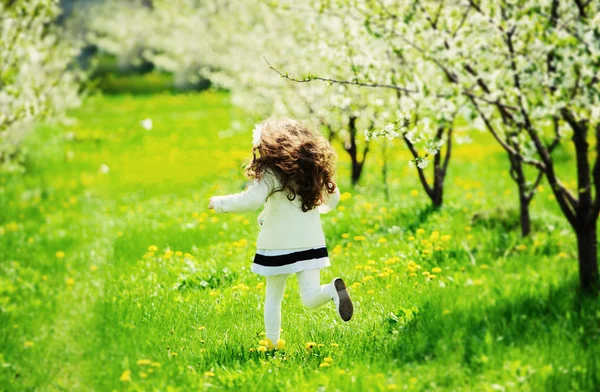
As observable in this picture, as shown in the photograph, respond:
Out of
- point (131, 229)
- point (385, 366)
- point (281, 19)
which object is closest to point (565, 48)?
point (385, 366)

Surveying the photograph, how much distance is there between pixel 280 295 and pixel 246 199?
2.21ft

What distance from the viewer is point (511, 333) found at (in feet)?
13.2

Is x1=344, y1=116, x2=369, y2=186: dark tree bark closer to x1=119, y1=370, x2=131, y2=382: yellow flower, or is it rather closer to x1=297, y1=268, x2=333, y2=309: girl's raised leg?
x1=297, y1=268, x2=333, y2=309: girl's raised leg

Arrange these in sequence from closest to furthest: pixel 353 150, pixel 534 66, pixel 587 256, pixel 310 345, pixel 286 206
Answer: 1. pixel 310 345
2. pixel 286 206
3. pixel 587 256
4. pixel 534 66
5. pixel 353 150

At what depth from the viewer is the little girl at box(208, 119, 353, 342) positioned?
4254mm

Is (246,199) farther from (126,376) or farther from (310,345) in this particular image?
(126,376)

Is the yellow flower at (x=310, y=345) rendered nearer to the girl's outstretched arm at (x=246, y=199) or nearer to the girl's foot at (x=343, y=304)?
the girl's foot at (x=343, y=304)

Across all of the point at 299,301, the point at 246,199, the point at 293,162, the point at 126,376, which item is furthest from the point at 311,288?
the point at 126,376

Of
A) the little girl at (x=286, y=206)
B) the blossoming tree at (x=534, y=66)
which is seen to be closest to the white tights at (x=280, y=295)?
the little girl at (x=286, y=206)

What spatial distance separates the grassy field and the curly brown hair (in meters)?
0.93

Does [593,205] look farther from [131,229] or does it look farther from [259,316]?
[131,229]

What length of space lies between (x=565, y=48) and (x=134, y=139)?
14.2 meters

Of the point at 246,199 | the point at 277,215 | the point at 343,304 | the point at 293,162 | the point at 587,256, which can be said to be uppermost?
the point at 293,162

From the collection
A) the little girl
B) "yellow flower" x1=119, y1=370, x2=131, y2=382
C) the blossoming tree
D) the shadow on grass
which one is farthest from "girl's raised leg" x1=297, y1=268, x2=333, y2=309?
the blossoming tree
